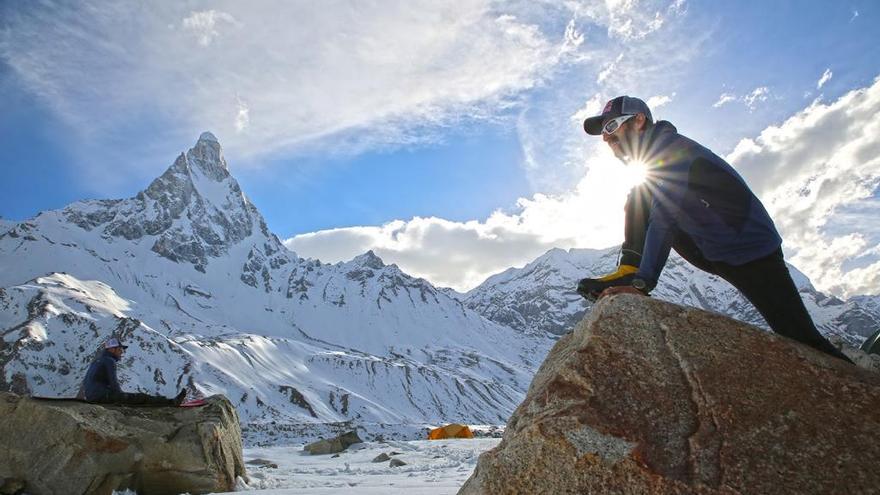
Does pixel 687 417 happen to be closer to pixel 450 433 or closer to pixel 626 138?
pixel 626 138

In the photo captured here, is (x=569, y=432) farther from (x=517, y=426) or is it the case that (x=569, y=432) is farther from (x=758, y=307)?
(x=758, y=307)

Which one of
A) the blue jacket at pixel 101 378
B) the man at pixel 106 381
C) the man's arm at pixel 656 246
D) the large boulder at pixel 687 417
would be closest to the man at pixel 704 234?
the man's arm at pixel 656 246

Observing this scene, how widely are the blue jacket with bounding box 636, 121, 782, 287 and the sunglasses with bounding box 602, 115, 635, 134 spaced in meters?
0.60

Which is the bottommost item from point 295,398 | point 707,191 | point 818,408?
point 818,408

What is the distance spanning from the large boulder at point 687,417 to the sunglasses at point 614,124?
6.20 ft

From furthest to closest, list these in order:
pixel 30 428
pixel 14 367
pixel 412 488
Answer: pixel 14 367, pixel 30 428, pixel 412 488

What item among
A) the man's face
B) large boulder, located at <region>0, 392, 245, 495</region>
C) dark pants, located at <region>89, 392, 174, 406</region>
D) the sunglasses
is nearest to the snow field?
large boulder, located at <region>0, 392, 245, 495</region>

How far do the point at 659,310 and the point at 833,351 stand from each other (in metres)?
1.41

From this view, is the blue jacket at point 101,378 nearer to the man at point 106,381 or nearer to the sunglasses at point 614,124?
the man at point 106,381

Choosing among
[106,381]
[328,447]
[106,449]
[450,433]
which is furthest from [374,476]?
[450,433]

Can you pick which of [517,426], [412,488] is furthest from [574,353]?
[412,488]

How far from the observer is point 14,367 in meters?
155

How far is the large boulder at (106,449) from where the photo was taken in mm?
8000

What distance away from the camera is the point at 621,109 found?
5496mm
